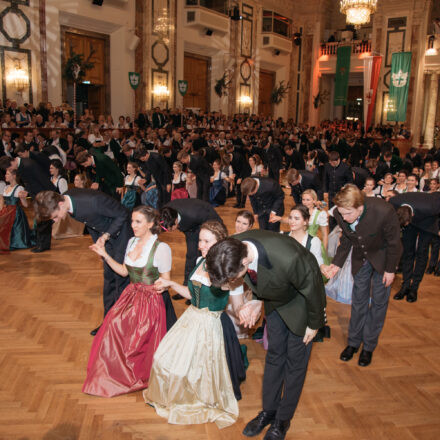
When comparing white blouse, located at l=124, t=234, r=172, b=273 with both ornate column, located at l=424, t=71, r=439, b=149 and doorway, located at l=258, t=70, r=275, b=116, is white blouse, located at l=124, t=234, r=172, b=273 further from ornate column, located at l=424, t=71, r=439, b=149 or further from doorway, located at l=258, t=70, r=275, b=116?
ornate column, located at l=424, t=71, r=439, b=149

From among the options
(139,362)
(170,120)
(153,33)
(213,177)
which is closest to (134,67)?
(153,33)

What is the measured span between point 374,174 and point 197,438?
6.75 m

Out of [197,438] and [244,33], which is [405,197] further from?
[244,33]

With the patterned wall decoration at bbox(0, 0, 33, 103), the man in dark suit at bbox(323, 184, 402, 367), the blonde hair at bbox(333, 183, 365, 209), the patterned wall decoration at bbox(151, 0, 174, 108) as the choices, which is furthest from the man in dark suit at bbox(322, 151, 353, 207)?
the patterned wall decoration at bbox(151, 0, 174, 108)

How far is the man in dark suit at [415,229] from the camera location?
457 centimetres

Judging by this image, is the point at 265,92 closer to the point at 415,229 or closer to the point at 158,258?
the point at 415,229

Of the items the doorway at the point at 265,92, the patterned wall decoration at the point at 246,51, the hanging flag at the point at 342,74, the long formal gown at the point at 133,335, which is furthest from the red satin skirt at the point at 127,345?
the hanging flag at the point at 342,74

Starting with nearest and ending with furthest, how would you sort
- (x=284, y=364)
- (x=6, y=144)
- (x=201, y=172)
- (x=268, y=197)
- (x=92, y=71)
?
(x=284, y=364) → (x=268, y=197) → (x=201, y=172) → (x=6, y=144) → (x=92, y=71)

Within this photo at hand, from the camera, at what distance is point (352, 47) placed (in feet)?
77.4

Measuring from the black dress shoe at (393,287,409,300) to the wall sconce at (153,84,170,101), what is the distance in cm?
1252

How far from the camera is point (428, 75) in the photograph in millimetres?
22375

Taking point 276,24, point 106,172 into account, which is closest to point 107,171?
point 106,172

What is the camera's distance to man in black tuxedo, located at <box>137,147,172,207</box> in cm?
745

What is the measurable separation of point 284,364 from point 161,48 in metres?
14.9
